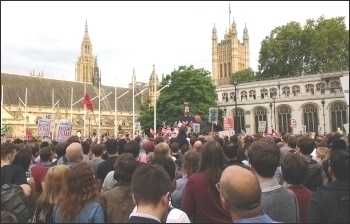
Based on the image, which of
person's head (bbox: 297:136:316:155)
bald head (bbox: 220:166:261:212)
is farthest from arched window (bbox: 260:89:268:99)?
bald head (bbox: 220:166:261:212)

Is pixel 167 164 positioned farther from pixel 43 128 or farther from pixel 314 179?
pixel 43 128

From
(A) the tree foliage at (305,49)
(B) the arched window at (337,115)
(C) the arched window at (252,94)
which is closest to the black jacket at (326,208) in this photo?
(B) the arched window at (337,115)

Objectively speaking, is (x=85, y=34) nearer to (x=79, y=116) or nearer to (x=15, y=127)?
(x=79, y=116)

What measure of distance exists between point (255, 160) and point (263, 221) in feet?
3.61

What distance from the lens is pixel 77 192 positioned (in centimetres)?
330

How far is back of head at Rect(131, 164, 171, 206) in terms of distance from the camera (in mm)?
2717

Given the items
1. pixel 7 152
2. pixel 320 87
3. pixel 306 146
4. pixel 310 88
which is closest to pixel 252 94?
pixel 310 88

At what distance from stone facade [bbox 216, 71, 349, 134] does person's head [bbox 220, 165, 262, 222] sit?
42.2 m

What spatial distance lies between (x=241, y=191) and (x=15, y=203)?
2454 millimetres

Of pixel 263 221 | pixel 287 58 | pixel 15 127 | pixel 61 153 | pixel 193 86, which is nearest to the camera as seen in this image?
pixel 263 221

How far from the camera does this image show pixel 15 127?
50469 mm

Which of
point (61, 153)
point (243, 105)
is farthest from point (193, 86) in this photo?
point (61, 153)

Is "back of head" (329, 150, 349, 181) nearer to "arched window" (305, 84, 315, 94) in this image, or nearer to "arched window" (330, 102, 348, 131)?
"arched window" (330, 102, 348, 131)

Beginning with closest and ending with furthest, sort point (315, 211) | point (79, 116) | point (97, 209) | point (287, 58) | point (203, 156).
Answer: point (315, 211)
point (97, 209)
point (203, 156)
point (287, 58)
point (79, 116)
